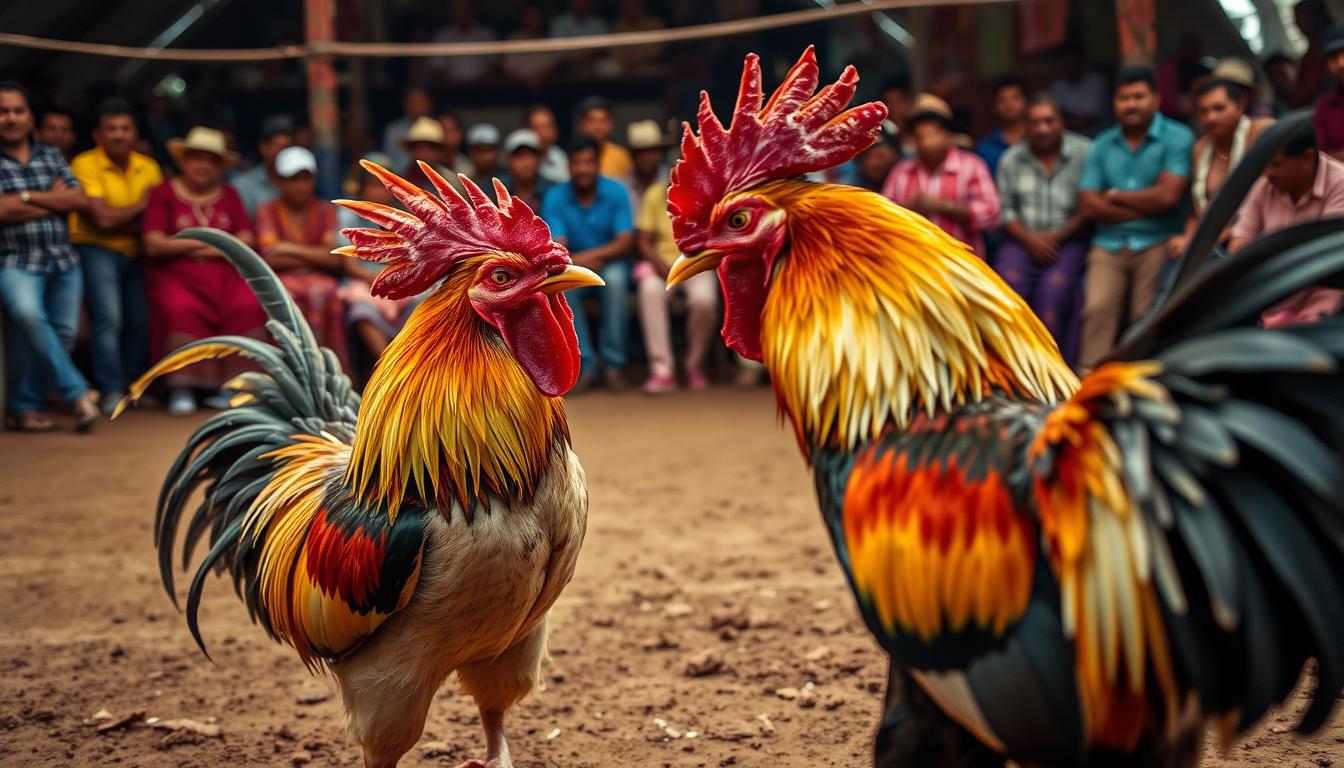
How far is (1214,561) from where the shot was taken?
5.24ft

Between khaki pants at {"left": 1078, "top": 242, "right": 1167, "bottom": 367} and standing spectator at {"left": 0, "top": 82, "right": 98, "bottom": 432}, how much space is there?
21.5 feet

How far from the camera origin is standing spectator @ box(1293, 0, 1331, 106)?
24.8 feet

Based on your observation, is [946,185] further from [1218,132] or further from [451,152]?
[451,152]

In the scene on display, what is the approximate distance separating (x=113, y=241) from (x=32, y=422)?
4.88ft

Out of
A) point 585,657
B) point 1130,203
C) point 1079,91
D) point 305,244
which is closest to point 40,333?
point 305,244

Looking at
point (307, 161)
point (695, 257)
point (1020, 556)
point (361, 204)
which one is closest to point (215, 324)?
point (307, 161)

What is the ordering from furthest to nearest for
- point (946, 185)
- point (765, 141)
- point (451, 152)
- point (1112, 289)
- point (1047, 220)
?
point (451, 152)
point (946, 185)
point (1047, 220)
point (1112, 289)
point (765, 141)

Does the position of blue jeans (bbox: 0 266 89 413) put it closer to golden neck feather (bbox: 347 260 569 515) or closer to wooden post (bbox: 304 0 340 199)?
wooden post (bbox: 304 0 340 199)

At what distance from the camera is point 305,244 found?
27.5ft

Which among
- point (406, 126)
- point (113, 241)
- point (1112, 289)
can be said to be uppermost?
point (406, 126)

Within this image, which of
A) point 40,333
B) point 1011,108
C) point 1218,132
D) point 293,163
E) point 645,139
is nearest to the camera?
point 1218,132

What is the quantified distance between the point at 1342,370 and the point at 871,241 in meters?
0.79

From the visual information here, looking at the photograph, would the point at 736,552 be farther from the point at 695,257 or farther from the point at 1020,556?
the point at 1020,556

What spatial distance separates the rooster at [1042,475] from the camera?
1.64 metres
